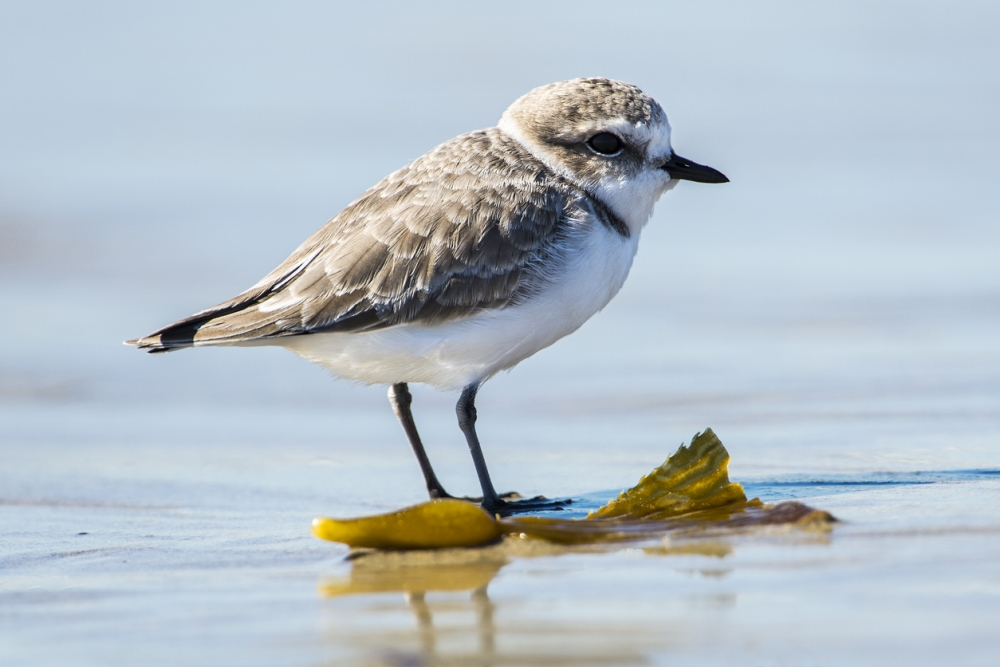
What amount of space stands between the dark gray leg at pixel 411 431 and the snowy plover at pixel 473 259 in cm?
3

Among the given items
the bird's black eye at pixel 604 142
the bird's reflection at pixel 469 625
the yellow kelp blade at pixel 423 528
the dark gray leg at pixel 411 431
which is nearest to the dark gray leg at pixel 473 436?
the dark gray leg at pixel 411 431

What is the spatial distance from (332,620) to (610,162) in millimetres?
3177

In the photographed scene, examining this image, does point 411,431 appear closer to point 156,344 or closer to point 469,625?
point 156,344

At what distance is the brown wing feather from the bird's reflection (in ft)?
5.74

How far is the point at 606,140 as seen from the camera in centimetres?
632

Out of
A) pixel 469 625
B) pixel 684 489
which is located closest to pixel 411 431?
pixel 684 489

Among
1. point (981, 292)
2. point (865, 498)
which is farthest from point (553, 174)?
point (981, 292)

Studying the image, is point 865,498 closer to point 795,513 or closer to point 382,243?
point 795,513

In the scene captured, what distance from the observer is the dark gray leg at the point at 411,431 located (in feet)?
21.1

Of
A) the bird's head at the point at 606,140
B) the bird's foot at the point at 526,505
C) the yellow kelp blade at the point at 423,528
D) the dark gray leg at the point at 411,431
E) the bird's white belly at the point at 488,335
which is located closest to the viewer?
the yellow kelp blade at the point at 423,528

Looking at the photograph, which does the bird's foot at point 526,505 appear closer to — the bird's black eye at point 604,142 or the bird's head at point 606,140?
the bird's head at point 606,140

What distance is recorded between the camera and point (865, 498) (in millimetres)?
5254

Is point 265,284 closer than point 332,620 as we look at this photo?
No

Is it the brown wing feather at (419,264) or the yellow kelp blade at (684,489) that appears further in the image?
the brown wing feather at (419,264)
